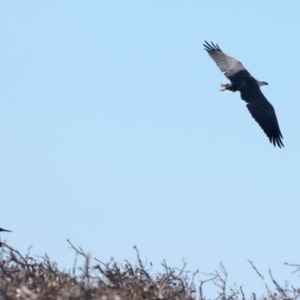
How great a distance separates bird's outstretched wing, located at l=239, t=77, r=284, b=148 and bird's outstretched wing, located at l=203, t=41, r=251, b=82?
471mm

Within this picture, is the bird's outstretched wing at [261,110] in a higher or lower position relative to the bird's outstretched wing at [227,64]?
lower

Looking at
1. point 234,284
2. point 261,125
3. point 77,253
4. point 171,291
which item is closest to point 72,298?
point 77,253

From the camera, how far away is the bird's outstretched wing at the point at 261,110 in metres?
21.1

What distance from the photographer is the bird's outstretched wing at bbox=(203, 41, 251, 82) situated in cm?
2172

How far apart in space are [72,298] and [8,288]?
0.74m

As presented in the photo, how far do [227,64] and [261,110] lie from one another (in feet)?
6.10

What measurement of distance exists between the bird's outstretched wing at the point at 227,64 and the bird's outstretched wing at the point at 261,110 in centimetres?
47

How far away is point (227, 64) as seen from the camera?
22.5 metres

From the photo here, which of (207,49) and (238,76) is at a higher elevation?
(207,49)

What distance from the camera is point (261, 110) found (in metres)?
21.2

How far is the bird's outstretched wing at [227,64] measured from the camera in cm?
2172

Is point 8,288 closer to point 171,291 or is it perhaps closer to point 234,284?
point 171,291

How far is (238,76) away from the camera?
2167cm

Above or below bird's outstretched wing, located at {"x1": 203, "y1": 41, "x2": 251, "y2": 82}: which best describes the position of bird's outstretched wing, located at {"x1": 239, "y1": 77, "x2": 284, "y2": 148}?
below
